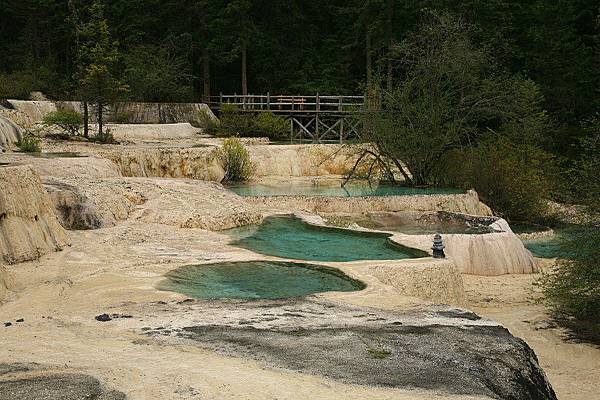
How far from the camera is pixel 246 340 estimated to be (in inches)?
352

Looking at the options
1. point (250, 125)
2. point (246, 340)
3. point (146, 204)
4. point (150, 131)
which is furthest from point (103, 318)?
point (250, 125)

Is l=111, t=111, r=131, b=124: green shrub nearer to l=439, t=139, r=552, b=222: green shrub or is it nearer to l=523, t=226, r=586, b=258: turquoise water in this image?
l=439, t=139, r=552, b=222: green shrub

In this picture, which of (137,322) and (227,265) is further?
(227,265)

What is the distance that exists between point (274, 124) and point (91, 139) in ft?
35.1

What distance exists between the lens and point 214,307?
35.0 ft

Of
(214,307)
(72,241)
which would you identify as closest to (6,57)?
(72,241)

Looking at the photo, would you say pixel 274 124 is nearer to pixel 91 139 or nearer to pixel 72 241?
pixel 91 139

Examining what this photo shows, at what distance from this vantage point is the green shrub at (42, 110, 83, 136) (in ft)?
95.9

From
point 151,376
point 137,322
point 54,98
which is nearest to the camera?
point 151,376

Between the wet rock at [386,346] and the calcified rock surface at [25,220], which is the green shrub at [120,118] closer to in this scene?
the calcified rock surface at [25,220]

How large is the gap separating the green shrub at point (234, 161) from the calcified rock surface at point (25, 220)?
565 inches

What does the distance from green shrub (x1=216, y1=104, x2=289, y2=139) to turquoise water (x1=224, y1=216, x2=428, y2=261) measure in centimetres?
1791

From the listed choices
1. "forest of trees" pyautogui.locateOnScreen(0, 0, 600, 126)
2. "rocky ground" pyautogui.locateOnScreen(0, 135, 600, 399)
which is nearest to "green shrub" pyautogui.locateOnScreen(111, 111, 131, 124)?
"forest of trees" pyautogui.locateOnScreen(0, 0, 600, 126)

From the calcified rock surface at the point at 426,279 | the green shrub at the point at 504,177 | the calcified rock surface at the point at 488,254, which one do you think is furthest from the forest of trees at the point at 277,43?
the calcified rock surface at the point at 426,279
